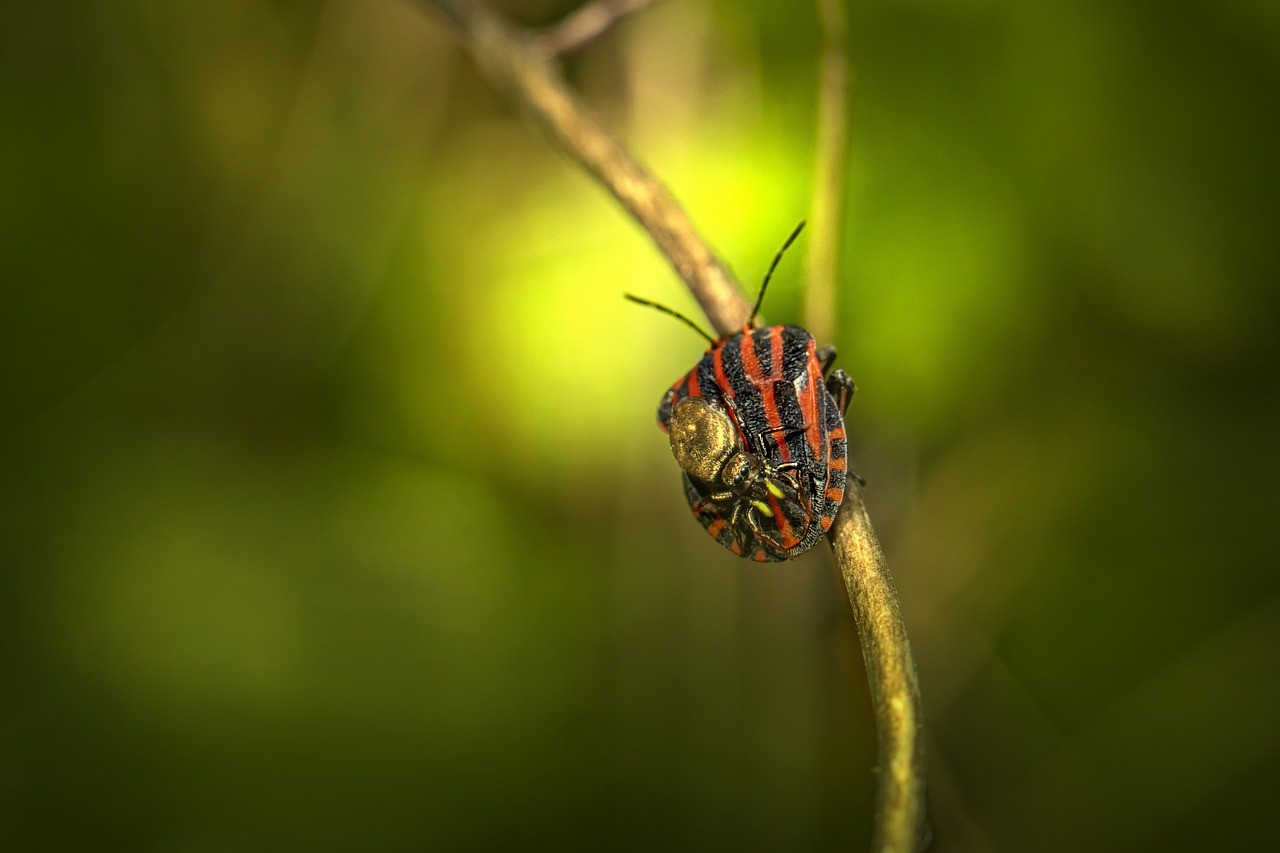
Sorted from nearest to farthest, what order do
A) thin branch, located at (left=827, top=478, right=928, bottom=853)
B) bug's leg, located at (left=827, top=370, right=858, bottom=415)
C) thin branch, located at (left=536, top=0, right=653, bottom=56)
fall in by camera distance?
1. thin branch, located at (left=827, top=478, right=928, bottom=853)
2. bug's leg, located at (left=827, top=370, right=858, bottom=415)
3. thin branch, located at (left=536, top=0, right=653, bottom=56)

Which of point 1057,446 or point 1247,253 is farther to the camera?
point 1057,446

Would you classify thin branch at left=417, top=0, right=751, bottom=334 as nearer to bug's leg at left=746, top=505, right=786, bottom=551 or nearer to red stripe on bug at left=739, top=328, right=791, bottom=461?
red stripe on bug at left=739, top=328, right=791, bottom=461

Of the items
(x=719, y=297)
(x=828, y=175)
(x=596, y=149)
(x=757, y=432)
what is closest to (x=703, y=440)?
(x=757, y=432)

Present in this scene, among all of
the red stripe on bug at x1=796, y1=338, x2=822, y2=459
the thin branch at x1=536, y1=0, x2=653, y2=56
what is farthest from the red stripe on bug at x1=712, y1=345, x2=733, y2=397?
the thin branch at x1=536, y1=0, x2=653, y2=56

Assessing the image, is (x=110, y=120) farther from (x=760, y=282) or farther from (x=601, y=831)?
(x=601, y=831)

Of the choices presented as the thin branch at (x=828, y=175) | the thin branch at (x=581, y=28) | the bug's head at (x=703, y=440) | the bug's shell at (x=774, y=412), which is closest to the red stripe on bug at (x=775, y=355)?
the bug's shell at (x=774, y=412)

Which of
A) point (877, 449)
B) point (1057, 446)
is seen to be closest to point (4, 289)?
point (877, 449)

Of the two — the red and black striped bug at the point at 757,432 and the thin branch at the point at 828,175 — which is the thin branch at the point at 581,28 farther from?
the red and black striped bug at the point at 757,432

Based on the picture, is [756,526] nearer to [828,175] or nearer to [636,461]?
[828,175]
